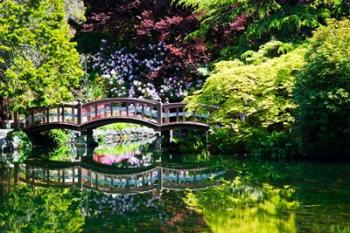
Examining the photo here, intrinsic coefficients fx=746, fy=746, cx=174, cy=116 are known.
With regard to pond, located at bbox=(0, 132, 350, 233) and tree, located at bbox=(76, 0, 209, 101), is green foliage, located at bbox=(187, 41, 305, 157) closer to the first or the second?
pond, located at bbox=(0, 132, 350, 233)

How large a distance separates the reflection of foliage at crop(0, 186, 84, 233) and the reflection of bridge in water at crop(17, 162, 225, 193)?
3.48 feet

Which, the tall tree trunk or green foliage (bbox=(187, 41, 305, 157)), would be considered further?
the tall tree trunk

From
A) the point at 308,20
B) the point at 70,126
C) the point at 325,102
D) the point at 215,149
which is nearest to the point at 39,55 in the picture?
the point at 70,126

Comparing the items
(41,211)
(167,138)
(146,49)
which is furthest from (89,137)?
(41,211)

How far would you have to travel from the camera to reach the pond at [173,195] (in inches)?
415

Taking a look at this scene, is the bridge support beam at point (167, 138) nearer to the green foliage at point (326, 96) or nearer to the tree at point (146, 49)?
the tree at point (146, 49)

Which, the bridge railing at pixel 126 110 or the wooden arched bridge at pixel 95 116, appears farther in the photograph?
the bridge railing at pixel 126 110

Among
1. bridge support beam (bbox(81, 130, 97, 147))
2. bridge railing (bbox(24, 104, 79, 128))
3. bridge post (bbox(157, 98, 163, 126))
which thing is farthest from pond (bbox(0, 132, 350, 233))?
bridge support beam (bbox(81, 130, 97, 147))

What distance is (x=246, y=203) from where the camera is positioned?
12.3m

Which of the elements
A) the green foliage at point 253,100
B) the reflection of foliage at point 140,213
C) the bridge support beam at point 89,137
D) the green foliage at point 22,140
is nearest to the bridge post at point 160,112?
the green foliage at point 253,100

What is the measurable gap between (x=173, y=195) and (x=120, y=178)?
324cm

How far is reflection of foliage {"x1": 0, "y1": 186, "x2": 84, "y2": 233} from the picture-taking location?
10.7 m

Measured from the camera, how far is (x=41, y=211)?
12008mm

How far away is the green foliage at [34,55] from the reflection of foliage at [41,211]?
7810 millimetres
